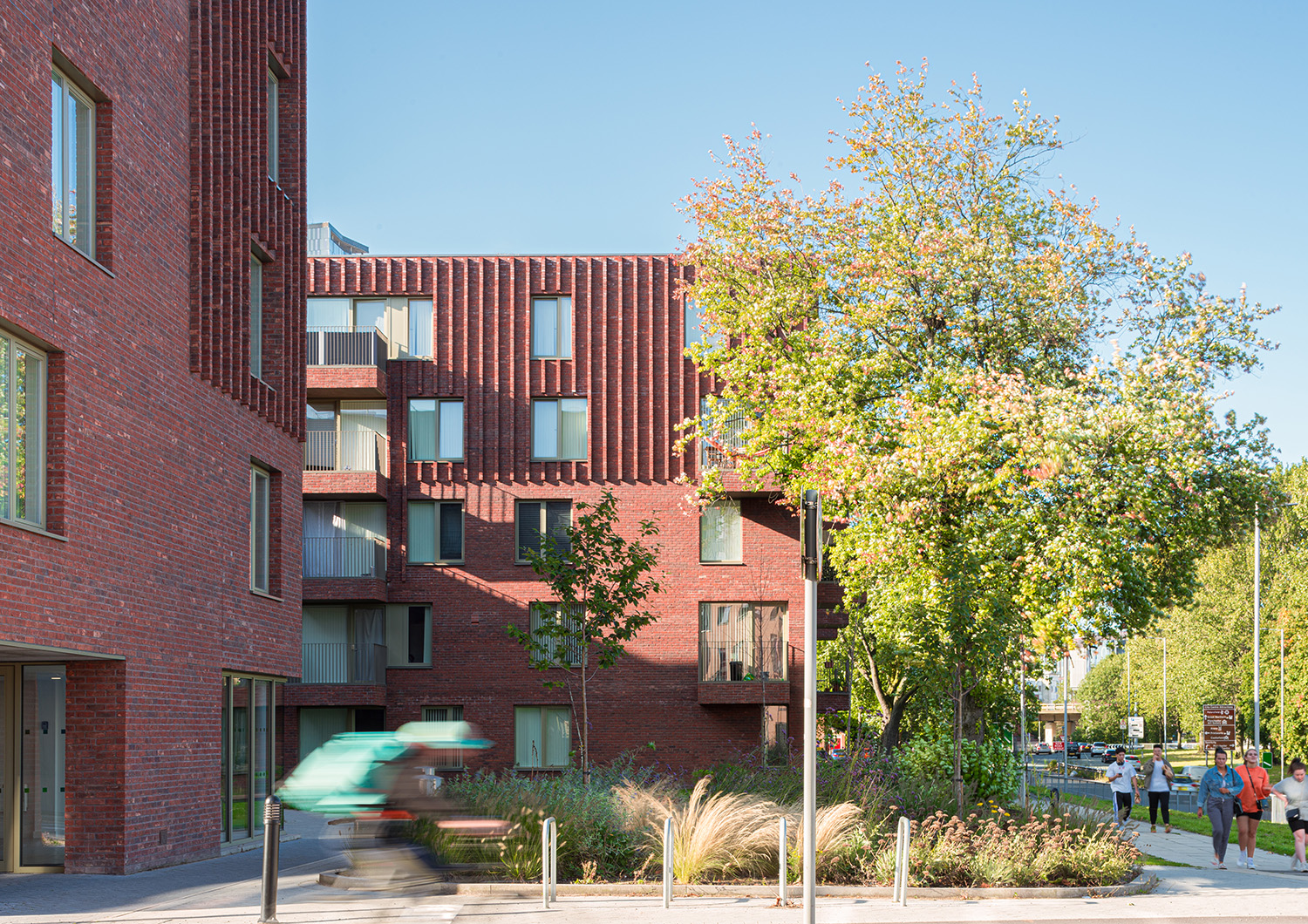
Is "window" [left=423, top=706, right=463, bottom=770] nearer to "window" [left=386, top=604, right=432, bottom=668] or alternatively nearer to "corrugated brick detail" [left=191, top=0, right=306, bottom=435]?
"window" [left=386, top=604, right=432, bottom=668]

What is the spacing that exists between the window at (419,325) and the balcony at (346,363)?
0.87 m

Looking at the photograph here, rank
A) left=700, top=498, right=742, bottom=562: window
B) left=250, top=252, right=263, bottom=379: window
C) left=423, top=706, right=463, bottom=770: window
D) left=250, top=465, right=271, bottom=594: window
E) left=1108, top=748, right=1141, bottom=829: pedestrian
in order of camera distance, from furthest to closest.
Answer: left=700, top=498, right=742, bottom=562: window
left=423, top=706, right=463, bottom=770: window
left=1108, top=748, right=1141, bottom=829: pedestrian
left=250, top=252, right=263, bottom=379: window
left=250, top=465, right=271, bottom=594: window

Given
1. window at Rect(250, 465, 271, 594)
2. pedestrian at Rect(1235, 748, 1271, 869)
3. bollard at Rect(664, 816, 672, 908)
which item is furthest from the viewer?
window at Rect(250, 465, 271, 594)

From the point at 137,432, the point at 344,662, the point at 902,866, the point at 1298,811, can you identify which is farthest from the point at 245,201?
the point at 1298,811

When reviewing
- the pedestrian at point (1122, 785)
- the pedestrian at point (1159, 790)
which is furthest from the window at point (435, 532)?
the pedestrian at point (1159, 790)

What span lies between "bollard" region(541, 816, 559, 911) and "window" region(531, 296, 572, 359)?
73.0 feet

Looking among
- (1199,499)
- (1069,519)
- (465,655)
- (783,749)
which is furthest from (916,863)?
(465,655)

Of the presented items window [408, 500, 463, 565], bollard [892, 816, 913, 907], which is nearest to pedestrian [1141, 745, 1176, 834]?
bollard [892, 816, 913, 907]

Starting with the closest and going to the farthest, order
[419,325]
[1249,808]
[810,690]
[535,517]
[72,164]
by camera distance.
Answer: [810,690]
[72,164]
[1249,808]
[535,517]
[419,325]

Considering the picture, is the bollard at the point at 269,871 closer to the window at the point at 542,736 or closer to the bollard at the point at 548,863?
the bollard at the point at 548,863

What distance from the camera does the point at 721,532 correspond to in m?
34.0

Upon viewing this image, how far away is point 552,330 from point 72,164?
20055 millimetres

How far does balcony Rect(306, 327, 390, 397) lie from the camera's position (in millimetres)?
33250

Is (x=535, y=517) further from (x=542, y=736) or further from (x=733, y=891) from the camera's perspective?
(x=733, y=891)
